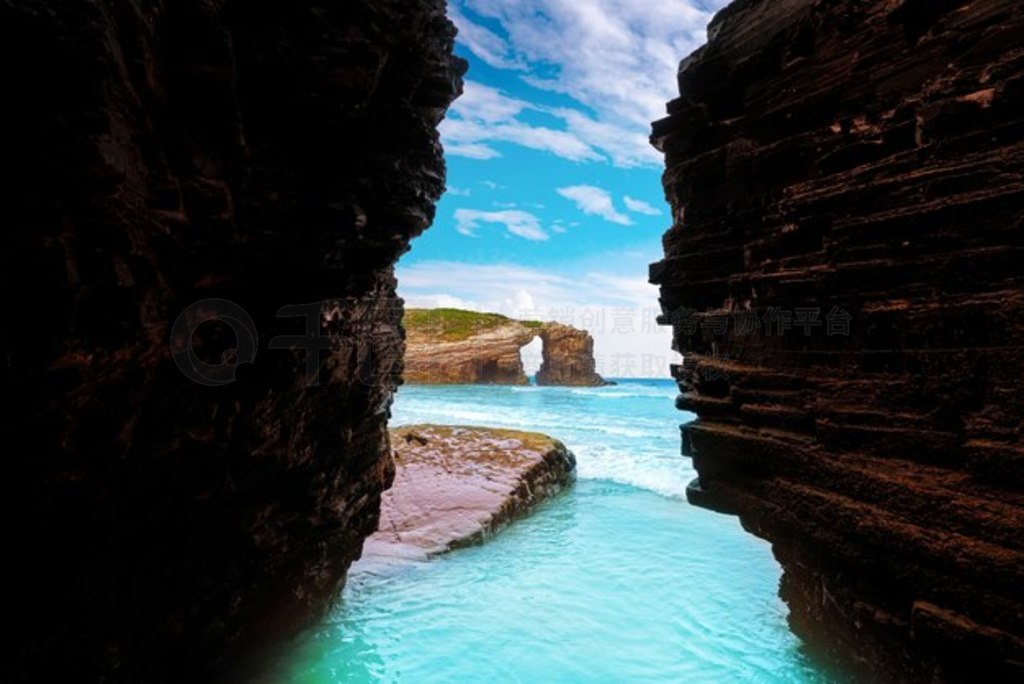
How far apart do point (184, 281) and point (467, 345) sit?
234ft

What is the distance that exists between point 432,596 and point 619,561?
393cm

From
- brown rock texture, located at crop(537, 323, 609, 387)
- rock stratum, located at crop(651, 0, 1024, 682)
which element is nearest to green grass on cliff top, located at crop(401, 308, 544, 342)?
brown rock texture, located at crop(537, 323, 609, 387)

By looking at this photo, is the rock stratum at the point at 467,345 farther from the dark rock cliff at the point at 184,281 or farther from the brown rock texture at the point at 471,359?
the dark rock cliff at the point at 184,281

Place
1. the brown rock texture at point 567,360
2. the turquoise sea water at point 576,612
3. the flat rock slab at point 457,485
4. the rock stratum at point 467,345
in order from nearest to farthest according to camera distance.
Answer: the turquoise sea water at point 576,612, the flat rock slab at point 457,485, the rock stratum at point 467,345, the brown rock texture at point 567,360

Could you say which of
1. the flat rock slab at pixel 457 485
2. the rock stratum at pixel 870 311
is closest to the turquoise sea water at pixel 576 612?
the flat rock slab at pixel 457 485

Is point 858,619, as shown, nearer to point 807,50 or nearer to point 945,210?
point 945,210

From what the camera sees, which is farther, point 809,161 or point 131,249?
point 809,161

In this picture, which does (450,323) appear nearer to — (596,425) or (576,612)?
(596,425)

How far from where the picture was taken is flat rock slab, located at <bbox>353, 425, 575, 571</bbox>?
11.6 m

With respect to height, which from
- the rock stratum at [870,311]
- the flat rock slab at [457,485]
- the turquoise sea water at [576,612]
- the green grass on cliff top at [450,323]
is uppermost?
the green grass on cliff top at [450,323]

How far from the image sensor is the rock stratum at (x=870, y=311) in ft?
13.0

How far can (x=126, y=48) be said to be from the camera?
377 centimetres

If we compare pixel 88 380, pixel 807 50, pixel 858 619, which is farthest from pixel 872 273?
pixel 88 380

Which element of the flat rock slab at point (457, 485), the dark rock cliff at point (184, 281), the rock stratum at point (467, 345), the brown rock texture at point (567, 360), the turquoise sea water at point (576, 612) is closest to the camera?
the dark rock cliff at point (184, 281)
